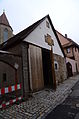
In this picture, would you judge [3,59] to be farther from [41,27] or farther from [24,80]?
[41,27]

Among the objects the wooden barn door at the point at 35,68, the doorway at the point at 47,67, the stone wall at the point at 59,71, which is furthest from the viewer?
the stone wall at the point at 59,71

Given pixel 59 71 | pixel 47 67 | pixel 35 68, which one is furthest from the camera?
pixel 59 71

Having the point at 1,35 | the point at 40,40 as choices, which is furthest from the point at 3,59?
the point at 1,35

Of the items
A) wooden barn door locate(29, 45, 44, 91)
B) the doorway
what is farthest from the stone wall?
wooden barn door locate(29, 45, 44, 91)

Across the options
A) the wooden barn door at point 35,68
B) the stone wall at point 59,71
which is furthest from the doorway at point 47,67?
the wooden barn door at point 35,68

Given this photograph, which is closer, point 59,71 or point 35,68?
point 35,68

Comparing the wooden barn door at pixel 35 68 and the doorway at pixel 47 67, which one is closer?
the wooden barn door at pixel 35 68

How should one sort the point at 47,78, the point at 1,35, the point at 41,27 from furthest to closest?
the point at 1,35, the point at 47,78, the point at 41,27

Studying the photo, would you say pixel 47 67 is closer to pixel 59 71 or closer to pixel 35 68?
pixel 59 71

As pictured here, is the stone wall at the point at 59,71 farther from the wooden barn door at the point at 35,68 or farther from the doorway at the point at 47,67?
→ the wooden barn door at the point at 35,68

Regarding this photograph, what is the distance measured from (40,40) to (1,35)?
66.6ft

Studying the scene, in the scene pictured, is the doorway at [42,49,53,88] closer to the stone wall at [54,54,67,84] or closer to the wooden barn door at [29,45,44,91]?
the stone wall at [54,54,67,84]

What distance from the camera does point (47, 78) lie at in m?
10.9

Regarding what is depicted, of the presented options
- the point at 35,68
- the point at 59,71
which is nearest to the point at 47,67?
the point at 59,71
